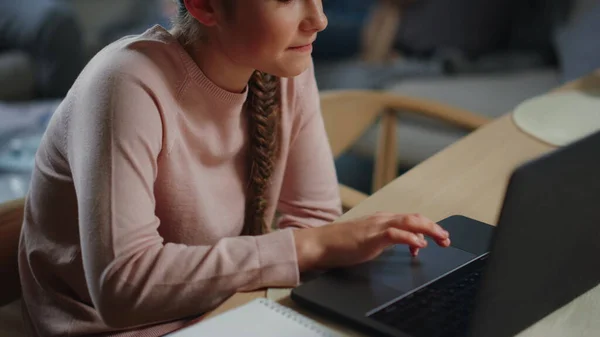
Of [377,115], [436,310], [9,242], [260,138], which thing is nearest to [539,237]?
[436,310]

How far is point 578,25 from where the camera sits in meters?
2.71

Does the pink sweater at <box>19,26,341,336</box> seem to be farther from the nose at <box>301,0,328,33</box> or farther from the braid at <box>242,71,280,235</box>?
the nose at <box>301,0,328,33</box>

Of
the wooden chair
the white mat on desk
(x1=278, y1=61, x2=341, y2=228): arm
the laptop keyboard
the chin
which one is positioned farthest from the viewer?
the wooden chair

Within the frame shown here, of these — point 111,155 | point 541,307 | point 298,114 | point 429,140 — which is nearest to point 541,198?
point 541,307

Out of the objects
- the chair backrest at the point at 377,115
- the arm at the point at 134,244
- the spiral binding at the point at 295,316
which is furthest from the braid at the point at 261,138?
the chair backrest at the point at 377,115

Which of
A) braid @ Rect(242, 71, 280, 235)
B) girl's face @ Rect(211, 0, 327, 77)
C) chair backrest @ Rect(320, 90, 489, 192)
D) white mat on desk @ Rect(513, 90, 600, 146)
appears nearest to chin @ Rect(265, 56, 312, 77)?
girl's face @ Rect(211, 0, 327, 77)

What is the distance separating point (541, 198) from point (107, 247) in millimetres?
488

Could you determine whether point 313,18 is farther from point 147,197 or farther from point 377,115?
point 377,115

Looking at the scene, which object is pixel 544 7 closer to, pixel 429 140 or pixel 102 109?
pixel 429 140

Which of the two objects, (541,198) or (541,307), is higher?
(541,198)

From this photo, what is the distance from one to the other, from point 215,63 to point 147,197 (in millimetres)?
218

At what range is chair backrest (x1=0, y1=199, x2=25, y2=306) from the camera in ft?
3.83

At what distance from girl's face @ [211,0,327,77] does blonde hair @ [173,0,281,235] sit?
0.34ft

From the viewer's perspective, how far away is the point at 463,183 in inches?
49.2
